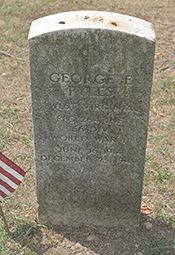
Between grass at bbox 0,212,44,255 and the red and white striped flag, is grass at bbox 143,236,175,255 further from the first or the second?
the red and white striped flag

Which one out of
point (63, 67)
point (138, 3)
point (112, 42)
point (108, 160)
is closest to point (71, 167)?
point (108, 160)

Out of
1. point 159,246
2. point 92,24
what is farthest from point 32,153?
point 92,24

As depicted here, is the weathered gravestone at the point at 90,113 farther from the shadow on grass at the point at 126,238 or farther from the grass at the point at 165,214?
the grass at the point at 165,214

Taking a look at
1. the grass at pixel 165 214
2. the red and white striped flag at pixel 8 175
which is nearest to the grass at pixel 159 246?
the grass at pixel 165 214

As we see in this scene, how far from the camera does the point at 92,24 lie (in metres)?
2.49

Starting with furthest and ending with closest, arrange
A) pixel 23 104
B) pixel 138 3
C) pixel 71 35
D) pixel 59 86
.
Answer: pixel 138 3 → pixel 23 104 → pixel 59 86 → pixel 71 35

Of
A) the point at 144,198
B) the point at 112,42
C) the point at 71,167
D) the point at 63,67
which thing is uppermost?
the point at 112,42

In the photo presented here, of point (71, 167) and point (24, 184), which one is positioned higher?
point (71, 167)

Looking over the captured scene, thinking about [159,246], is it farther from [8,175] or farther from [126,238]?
[8,175]

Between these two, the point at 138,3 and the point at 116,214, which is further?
the point at 138,3

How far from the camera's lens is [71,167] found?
10.1 feet

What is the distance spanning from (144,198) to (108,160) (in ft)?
2.95

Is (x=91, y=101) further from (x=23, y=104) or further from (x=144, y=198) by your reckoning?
(x=23, y=104)

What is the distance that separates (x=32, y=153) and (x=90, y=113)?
5.37ft
